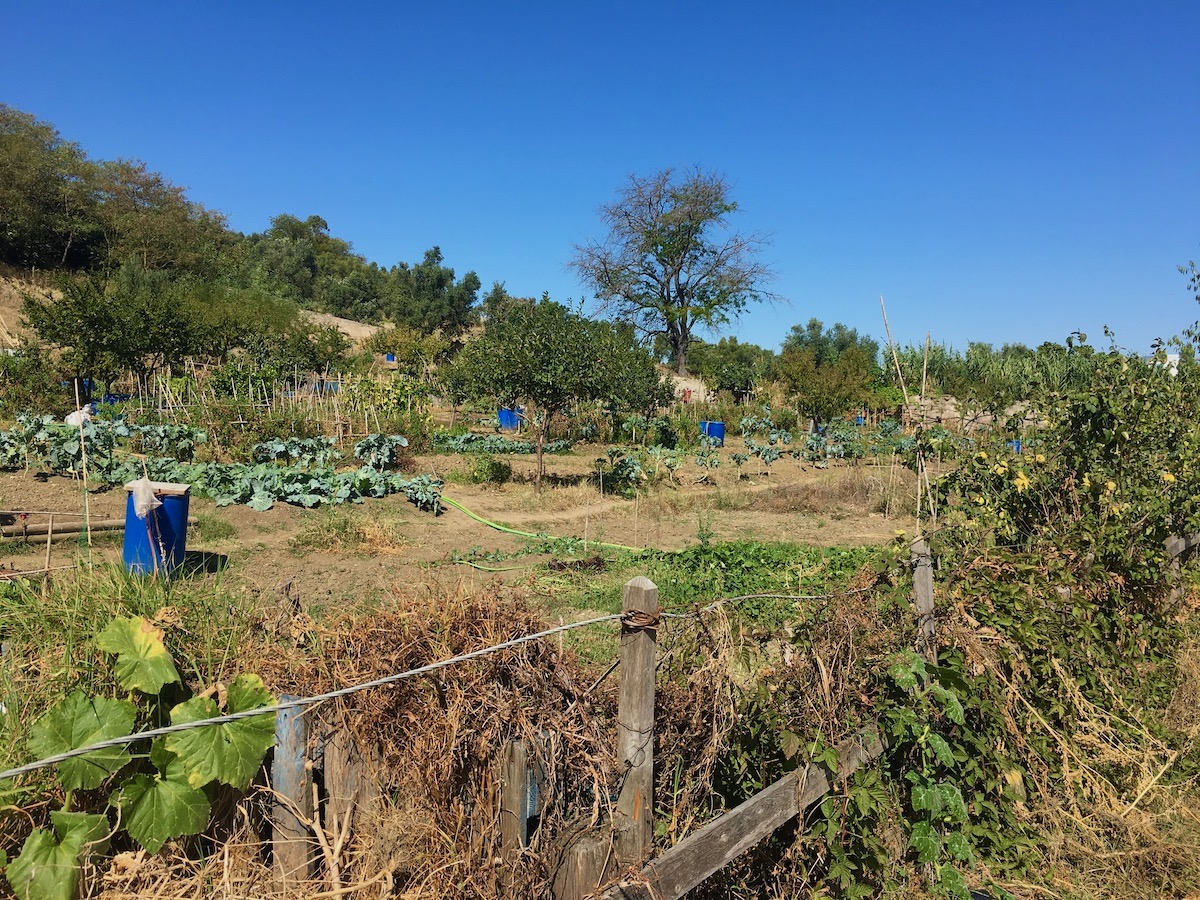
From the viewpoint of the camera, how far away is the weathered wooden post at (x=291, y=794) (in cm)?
218

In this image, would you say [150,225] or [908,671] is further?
[150,225]

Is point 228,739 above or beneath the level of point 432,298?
beneath

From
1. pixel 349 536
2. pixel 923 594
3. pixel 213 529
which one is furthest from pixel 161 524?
pixel 923 594

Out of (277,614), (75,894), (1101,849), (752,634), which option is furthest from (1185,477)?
(75,894)

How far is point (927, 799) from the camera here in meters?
2.82

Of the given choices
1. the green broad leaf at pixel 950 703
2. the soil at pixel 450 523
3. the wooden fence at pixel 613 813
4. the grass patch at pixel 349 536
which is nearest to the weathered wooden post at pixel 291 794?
the wooden fence at pixel 613 813

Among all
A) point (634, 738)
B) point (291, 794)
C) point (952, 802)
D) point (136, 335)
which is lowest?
point (952, 802)

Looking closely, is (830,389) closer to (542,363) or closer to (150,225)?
(542,363)

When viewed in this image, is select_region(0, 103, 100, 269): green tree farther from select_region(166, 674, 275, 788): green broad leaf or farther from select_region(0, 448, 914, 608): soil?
select_region(166, 674, 275, 788): green broad leaf

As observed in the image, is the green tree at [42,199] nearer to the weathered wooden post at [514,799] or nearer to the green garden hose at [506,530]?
the green garden hose at [506,530]

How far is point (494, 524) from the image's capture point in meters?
11.3

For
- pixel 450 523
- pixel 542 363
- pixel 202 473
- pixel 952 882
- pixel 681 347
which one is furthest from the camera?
pixel 681 347

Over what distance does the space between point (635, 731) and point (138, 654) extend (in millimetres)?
1493

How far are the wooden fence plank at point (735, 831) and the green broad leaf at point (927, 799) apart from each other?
26 centimetres
